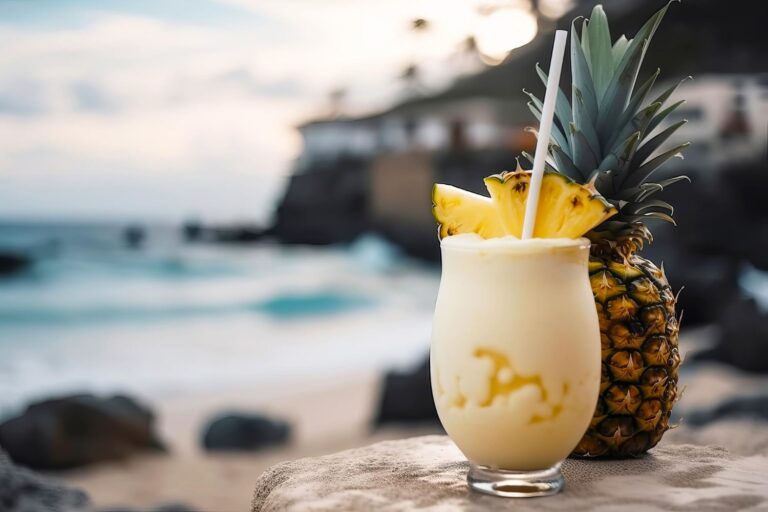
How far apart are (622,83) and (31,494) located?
1028mm

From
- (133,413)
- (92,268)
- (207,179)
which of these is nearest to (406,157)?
(207,179)

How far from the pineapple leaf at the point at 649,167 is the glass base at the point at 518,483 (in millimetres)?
511

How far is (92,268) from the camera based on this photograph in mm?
12711

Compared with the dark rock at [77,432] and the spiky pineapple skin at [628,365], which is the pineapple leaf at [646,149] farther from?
the dark rock at [77,432]

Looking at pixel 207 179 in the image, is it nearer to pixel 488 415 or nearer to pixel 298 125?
pixel 298 125

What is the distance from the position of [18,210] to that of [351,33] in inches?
222

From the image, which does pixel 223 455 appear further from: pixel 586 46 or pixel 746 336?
pixel 586 46

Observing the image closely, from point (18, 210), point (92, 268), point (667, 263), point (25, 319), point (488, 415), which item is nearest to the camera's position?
point (488, 415)

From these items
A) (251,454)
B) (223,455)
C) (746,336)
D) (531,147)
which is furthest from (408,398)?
(531,147)

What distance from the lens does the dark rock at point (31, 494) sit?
1003 mm

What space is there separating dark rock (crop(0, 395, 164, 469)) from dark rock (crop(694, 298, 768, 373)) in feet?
14.7

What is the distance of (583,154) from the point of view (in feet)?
4.34

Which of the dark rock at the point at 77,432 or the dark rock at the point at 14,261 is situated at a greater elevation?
the dark rock at the point at 14,261

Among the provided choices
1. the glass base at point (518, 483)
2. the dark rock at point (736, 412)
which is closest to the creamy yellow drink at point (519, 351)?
the glass base at point (518, 483)
